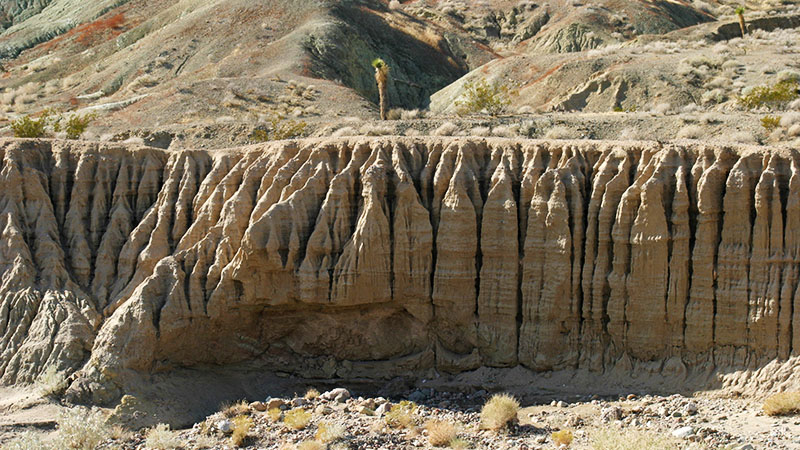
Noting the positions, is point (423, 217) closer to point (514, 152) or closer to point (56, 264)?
point (514, 152)

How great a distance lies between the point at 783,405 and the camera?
16875 millimetres

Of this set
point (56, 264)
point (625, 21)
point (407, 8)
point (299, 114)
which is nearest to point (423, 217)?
point (56, 264)

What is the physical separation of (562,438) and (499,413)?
5.22ft

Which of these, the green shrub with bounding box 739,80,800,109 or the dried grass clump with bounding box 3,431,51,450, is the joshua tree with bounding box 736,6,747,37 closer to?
the green shrub with bounding box 739,80,800,109

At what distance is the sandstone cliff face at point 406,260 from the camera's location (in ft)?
64.0

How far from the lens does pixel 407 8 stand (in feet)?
251

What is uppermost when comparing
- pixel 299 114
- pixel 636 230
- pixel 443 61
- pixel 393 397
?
pixel 443 61

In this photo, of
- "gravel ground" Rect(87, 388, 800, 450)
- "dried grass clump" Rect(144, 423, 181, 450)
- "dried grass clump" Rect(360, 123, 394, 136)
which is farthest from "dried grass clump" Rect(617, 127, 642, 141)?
"dried grass clump" Rect(144, 423, 181, 450)

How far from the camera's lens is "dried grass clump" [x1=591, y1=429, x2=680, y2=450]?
15102 mm

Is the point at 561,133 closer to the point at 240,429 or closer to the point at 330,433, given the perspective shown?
the point at 330,433

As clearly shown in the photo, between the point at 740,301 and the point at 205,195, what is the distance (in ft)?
46.6

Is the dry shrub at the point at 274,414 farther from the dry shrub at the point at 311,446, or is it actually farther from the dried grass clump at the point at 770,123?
the dried grass clump at the point at 770,123

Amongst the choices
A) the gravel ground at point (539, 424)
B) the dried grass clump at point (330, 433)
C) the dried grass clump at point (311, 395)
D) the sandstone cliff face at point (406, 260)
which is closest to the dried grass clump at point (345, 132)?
the sandstone cliff face at point (406, 260)

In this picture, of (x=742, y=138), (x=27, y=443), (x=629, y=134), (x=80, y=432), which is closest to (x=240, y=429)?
(x=80, y=432)
